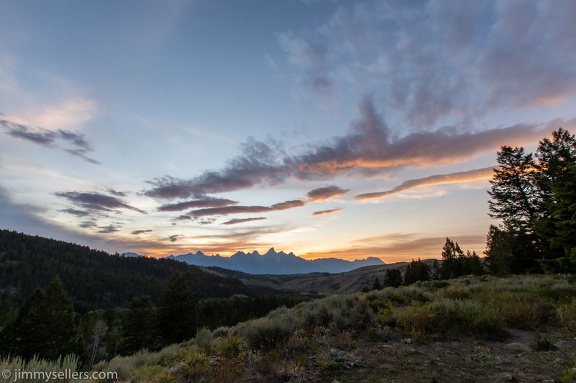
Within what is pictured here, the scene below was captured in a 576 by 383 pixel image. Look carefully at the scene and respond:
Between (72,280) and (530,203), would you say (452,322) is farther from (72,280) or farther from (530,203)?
(72,280)

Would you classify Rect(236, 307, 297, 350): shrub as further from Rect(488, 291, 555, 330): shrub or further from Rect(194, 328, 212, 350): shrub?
Rect(488, 291, 555, 330): shrub

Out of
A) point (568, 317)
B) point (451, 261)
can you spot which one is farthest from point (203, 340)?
point (451, 261)

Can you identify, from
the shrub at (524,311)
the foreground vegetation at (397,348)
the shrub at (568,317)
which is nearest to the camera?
the foreground vegetation at (397,348)

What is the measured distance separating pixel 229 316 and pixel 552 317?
7658cm

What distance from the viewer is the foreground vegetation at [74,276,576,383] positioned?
6.59 metres

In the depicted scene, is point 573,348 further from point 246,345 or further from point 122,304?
point 122,304

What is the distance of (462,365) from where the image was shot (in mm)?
6980

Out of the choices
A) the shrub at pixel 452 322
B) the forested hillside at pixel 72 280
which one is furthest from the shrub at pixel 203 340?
the forested hillside at pixel 72 280

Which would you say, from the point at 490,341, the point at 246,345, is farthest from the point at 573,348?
the point at 246,345

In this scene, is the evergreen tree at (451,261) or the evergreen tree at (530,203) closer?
the evergreen tree at (530,203)

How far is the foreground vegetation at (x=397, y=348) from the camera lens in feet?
21.6

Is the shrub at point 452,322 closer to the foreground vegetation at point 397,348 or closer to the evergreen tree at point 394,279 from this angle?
the foreground vegetation at point 397,348

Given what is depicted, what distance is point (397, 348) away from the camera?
27.6 feet

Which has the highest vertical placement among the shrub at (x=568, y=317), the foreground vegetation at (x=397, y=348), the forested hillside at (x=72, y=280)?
the shrub at (x=568, y=317)
